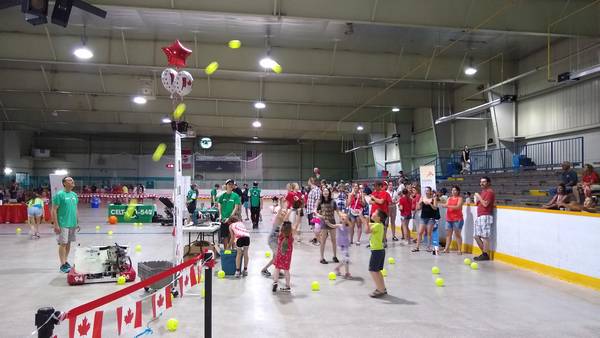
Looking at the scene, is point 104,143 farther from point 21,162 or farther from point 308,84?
point 308,84

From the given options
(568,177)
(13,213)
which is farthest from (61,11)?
(13,213)

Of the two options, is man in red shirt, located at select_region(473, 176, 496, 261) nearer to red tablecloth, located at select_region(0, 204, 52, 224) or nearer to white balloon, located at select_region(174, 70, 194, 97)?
white balloon, located at select_region(174, 70, 194, 97)

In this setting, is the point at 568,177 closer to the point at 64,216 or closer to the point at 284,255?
the point at 284,255

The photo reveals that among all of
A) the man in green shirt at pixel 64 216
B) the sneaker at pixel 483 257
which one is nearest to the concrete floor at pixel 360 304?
the sneaker at pixel 483 257

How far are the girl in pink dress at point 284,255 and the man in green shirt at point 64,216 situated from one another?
3968mm

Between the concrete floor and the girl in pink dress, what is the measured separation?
231mm

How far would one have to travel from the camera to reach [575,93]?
1591cm

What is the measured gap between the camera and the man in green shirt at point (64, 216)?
757 centimetres

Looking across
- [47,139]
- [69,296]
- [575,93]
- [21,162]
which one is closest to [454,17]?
[575,93]

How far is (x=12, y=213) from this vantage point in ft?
56.6

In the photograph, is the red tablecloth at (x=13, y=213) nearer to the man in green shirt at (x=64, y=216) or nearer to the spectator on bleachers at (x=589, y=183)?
the man in green shirt at (x=64, y=216)

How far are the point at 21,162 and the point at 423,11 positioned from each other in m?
31.3

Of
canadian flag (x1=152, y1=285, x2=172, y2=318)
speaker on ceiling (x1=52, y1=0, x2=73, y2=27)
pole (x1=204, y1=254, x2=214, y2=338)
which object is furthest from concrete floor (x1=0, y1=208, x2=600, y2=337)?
speaker on ceiling (x1=52, y1=0, x2=73, y2=27)

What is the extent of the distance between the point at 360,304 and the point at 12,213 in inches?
666
